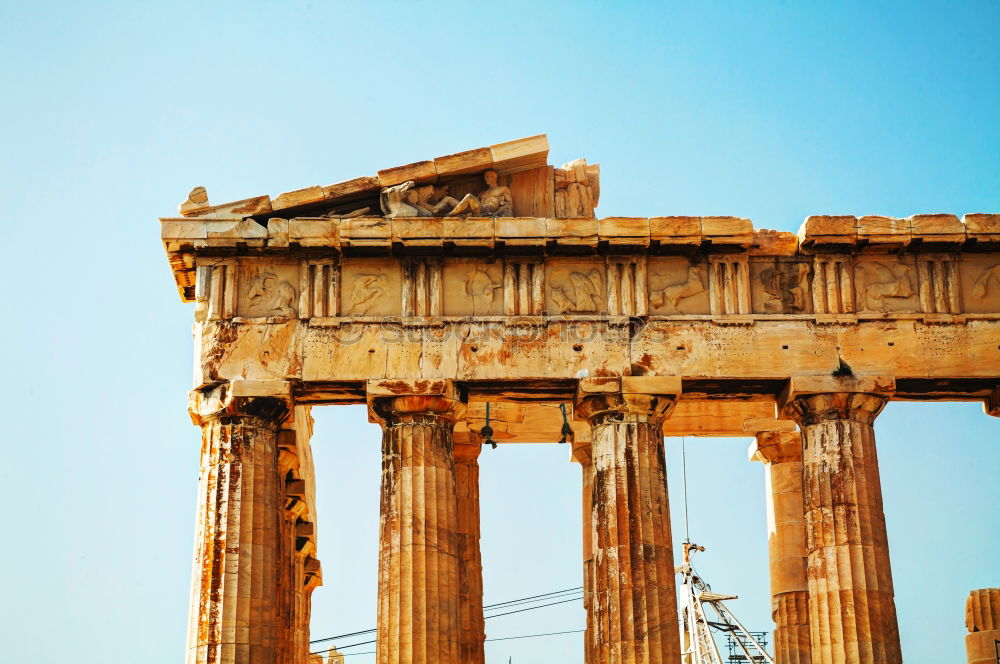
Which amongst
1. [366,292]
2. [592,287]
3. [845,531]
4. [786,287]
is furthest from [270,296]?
[845,531]

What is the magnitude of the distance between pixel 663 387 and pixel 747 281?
236 centimetres

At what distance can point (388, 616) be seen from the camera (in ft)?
97.3

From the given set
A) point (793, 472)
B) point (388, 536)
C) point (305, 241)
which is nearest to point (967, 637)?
point (793, 472)

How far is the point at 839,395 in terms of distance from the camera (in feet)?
101

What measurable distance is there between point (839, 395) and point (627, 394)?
Answer: 11.1 feet

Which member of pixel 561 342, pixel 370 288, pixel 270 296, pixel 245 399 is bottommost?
pixel 245 399

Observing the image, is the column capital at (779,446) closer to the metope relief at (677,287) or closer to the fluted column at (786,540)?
the fluted column at (786,540)

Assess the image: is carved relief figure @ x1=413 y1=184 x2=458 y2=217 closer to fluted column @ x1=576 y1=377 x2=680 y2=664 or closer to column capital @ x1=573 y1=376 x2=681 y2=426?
column capital @ x1=573 y1=376 x2=681 y2=426

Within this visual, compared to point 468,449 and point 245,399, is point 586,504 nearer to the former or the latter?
point 468,449

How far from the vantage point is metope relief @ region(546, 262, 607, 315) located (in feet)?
103

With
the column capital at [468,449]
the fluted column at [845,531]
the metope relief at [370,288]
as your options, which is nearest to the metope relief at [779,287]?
the fluted column at [845,531]

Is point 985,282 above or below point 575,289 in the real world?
above

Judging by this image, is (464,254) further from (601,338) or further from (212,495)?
(212,495)

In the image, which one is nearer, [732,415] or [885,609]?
[885,609]
